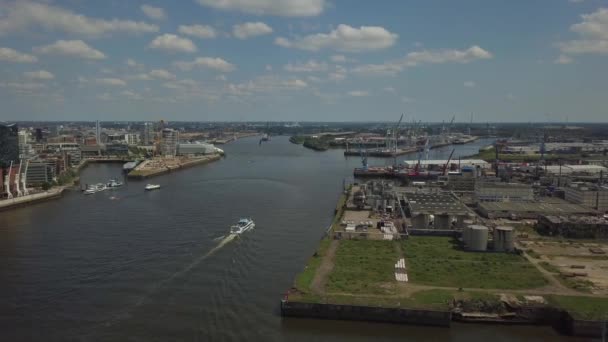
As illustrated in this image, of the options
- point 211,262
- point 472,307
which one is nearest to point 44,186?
point 211,262

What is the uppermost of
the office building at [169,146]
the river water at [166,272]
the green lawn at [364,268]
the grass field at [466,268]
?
the office building at [169,146]

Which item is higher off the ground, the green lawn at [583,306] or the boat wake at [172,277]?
the green lawn at [583,306]

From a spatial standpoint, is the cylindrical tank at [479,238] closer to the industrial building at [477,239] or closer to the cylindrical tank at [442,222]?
the industrial building at [477,239]

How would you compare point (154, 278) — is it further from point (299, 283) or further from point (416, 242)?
point (416, 242)

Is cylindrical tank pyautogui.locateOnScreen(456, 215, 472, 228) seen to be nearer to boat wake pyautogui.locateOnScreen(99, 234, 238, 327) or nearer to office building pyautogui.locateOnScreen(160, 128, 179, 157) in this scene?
boat wake pyautogui.locateOnScreen(99, 234, 238, 327)

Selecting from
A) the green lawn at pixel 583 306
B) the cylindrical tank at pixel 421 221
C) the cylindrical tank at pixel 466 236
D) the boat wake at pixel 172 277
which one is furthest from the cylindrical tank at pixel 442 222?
the boat wake at pixel 172 277
